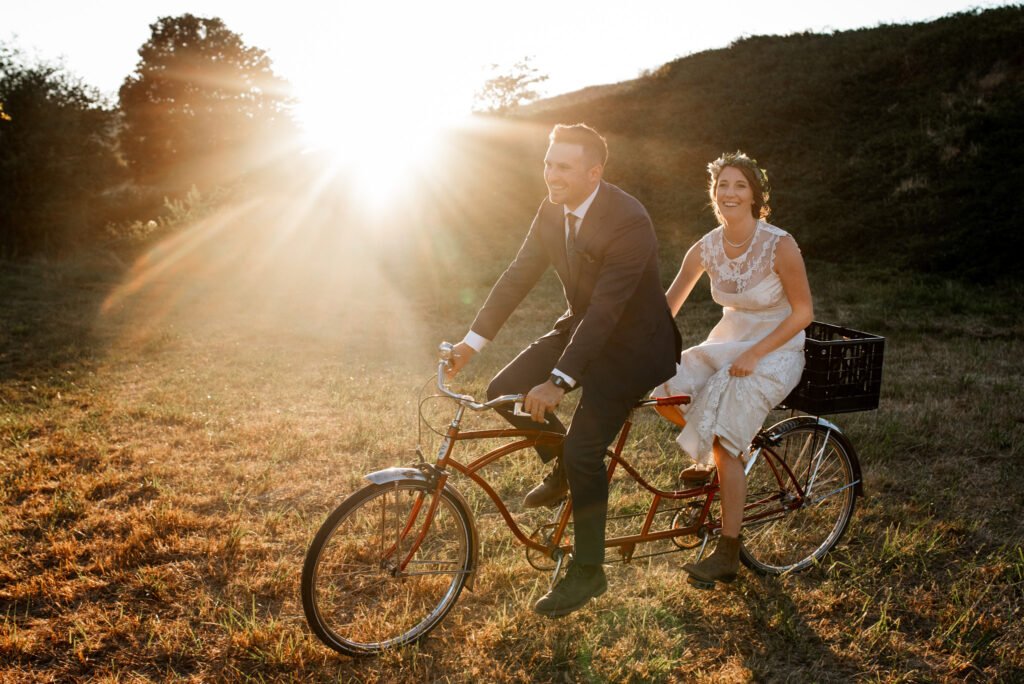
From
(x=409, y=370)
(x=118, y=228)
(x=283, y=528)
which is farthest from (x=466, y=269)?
(x=118, y=228)

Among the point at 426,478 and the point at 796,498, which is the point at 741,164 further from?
the point at 426,478

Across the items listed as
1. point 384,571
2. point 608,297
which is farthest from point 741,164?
point 384,571

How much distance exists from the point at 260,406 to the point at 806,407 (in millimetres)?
5838

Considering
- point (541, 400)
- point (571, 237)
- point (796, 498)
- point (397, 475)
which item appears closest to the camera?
point (541, 400)

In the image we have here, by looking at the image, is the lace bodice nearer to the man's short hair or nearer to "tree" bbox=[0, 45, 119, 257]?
the man's short hair

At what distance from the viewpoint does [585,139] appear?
339 cm

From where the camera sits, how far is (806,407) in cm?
409

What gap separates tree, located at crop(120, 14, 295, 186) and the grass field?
119ft

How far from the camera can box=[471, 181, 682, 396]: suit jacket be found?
11.1 ft

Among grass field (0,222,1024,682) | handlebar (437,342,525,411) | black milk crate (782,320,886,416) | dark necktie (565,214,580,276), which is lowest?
grass field (0,222,1024,682)

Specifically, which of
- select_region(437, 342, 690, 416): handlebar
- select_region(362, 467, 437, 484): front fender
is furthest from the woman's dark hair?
select_region(362, 467, 437, 484): front fender

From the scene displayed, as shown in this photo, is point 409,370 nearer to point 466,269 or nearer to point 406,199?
point 466,269

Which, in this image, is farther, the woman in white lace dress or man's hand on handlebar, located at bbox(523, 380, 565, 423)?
the woman in white lace dress

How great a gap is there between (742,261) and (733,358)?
0.56 meters
